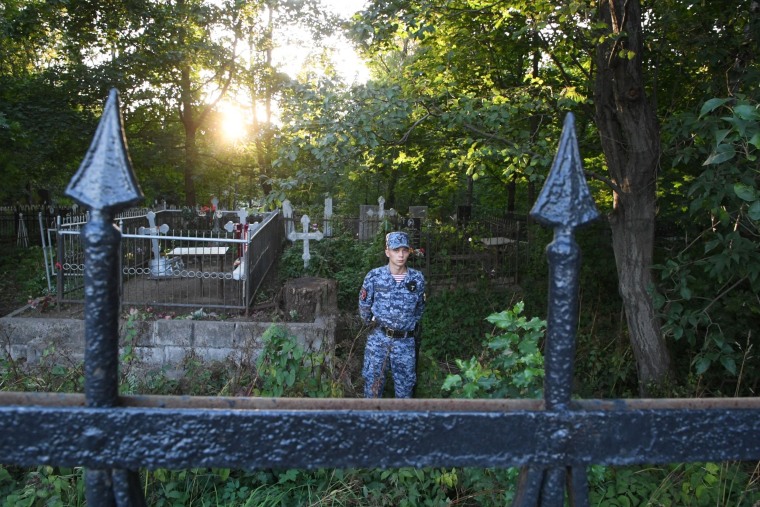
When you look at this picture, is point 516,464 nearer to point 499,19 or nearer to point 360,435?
point 360,435

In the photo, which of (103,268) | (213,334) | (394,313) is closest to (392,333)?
(394,313)

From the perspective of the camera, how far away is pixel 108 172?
1080 millimetres

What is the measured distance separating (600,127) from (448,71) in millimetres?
2709

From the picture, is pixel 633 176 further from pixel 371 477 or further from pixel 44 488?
pixel 44 488

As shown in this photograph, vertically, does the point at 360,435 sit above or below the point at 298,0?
below

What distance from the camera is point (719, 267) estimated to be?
165 inches

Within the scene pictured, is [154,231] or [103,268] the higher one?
[154,231]

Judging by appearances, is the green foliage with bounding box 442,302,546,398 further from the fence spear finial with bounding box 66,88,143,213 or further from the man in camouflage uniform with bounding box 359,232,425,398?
the man in camouflage uniform with bounding box 359,232,425,398

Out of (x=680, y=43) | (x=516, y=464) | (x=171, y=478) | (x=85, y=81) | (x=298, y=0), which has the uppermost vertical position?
→ (x=298, y=0)

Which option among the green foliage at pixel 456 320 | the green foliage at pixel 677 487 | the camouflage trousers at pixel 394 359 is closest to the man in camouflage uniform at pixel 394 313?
the camouflage trousers at pixel 394 359

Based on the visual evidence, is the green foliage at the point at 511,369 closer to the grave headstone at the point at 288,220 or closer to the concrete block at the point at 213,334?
the concrete block at the point at 213,334

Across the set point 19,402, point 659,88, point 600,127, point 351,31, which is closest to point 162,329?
point 351,31

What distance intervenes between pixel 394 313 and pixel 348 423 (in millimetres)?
4542

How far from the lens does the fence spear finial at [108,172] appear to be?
1.07m
